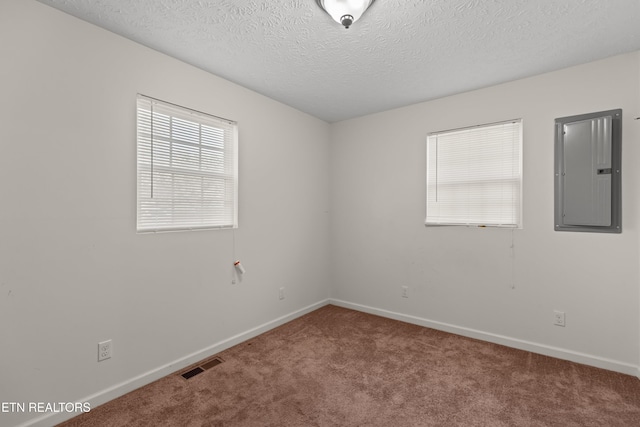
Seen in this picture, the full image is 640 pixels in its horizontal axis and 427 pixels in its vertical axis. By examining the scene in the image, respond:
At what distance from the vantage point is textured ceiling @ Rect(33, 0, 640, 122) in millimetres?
1813

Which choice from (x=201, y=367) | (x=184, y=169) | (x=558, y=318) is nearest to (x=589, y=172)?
(x=558, y=318)

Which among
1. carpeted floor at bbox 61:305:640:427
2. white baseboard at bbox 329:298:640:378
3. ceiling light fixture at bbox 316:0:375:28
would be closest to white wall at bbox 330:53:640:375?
white baseboard at bbox 329:298:640:378

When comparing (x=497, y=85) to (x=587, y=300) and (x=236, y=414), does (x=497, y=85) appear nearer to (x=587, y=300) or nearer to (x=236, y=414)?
(x=587, y=300)

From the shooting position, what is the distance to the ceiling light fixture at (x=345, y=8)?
167 cm

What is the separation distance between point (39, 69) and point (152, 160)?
0.79 metres

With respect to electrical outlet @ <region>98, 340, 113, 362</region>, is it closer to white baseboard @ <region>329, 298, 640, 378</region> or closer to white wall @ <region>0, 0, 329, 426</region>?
white wall @ <region>0, 0, 329, 426</region>

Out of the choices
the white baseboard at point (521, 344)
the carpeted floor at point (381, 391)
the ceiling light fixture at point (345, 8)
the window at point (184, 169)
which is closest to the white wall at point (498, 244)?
the white baseboard at point (521, 344)

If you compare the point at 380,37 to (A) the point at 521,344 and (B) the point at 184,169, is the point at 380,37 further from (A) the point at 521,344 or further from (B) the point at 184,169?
(A) the point at 521,344

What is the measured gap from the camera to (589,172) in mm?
2414

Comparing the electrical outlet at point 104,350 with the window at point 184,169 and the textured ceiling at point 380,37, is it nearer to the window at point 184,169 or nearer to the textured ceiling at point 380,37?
the window at point 184,169

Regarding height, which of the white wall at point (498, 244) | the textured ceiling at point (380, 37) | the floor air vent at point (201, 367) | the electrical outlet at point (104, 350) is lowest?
the floor air vent at point (201, 367)

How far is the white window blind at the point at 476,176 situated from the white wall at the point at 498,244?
3.7 inches

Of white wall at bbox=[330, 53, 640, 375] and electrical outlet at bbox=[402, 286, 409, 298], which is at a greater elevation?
white wall at bbox=[330, 53, 640, 375]

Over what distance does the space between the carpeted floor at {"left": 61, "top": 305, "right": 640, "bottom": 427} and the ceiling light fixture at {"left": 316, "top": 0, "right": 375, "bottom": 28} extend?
243cm
